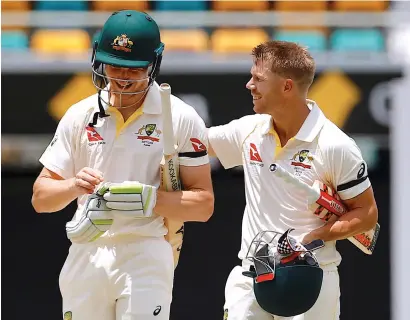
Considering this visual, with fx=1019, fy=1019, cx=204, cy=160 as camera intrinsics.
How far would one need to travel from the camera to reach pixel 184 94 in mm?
6270

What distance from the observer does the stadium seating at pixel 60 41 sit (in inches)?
320

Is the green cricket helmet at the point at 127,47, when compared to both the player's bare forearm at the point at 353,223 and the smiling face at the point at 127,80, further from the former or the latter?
the player's bare forearm at the point at 353,223

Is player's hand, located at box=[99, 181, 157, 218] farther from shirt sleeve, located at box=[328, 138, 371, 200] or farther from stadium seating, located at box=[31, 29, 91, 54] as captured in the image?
stadium seating, located at box=[31, 29, 91, 54]

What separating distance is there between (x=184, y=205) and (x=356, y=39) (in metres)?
4.92

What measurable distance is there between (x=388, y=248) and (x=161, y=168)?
Answer: 3154mm

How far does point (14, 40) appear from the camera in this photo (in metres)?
8.28

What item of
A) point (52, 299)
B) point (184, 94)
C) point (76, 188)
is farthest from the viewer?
point (52, 299)

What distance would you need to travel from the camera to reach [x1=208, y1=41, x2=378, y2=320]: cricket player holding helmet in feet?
12.6

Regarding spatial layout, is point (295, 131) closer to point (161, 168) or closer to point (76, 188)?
point (161, 168)

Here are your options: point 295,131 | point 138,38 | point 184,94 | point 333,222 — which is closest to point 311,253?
point 333,222

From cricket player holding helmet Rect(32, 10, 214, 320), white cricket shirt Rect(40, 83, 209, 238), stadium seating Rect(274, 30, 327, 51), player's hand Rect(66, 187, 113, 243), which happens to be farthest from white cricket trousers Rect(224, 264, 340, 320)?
stadium seating Rect(274, 30, 327, 51)

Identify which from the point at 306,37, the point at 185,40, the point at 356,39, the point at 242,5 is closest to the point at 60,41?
the point at 185,40

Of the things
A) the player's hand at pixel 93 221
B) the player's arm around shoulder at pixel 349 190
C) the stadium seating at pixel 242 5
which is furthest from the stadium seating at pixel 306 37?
the player's hand at pixel 93 221

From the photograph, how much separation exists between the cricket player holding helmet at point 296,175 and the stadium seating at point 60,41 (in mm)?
4330
